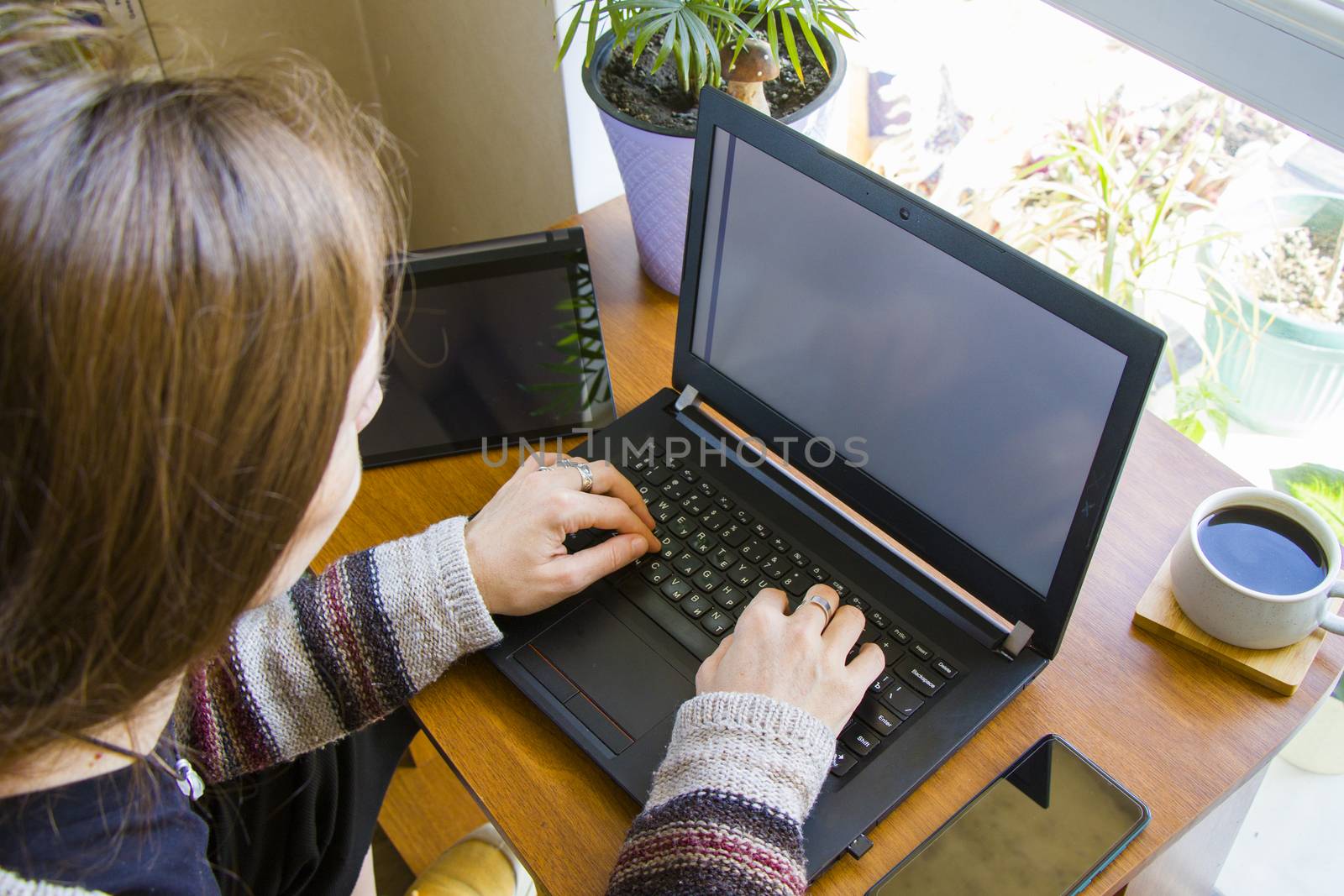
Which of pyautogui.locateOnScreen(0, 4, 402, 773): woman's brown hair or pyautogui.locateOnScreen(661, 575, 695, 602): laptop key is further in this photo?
pyautogui.locateOnScreen(661, 575, 695, 602): laptop key

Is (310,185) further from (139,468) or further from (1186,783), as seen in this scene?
(1186,783)

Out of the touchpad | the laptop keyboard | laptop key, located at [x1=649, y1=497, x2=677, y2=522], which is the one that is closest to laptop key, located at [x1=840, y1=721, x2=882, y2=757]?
the laptop keyboard

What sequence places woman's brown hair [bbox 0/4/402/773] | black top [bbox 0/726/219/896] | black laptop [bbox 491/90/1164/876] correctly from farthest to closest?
black laptop [bbox 491/90/1164/876]
black top [bbox 0/726/219/896]
woman's brown hair [bbox 0/4/402/773]

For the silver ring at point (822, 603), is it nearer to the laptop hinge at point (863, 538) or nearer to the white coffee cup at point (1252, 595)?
the laptop hinge at point (863, 538)

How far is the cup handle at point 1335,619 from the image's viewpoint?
0.68 meters

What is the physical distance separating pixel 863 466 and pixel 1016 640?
156 mm

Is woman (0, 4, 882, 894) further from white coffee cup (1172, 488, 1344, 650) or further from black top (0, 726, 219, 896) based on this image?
white coffee cup (1172, 488, 1344, 650)

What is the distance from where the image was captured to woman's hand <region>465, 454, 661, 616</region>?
2.37 feet

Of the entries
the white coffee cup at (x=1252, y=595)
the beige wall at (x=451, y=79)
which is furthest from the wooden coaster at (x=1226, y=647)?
the beige wall at (x=451, y=79)

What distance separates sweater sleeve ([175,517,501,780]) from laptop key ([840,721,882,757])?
0.77ft

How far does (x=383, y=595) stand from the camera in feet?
2.32

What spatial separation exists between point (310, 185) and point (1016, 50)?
908mm

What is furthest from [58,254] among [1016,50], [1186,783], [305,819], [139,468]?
[1016,50]

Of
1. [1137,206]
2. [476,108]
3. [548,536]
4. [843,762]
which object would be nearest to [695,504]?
[548,536]
